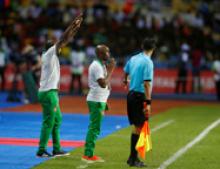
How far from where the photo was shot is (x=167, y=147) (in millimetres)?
Answer: 14414

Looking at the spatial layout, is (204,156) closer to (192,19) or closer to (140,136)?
(140,136)

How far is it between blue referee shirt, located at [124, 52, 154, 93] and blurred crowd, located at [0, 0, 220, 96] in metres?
19.5

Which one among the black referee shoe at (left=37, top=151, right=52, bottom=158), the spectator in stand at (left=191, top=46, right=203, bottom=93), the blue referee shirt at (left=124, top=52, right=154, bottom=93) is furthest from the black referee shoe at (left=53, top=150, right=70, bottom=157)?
the spectator in stand at (left=191, top=46, right=203, bottom=93)

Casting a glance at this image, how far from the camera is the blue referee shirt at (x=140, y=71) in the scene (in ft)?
38.7

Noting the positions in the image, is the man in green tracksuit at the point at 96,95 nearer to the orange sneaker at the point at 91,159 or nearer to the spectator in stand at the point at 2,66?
the orange sneaker at the point at 91,159

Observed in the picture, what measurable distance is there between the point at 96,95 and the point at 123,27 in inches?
905

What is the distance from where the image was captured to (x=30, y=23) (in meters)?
36.8

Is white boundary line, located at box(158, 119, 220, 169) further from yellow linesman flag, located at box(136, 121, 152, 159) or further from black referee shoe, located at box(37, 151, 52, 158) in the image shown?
black referee shoe, located at box(37, 151, 52, 158)

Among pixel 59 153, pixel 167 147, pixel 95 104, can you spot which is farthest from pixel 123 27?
pixel 95 104

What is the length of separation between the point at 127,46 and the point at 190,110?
1040cm

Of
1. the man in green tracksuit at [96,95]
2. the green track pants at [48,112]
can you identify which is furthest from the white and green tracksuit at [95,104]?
the green track pants at [48,112]

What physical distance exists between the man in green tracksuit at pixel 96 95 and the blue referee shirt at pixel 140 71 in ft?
1.42

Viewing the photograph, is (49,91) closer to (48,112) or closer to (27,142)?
(48,112)

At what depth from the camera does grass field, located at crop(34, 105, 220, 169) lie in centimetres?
1206
